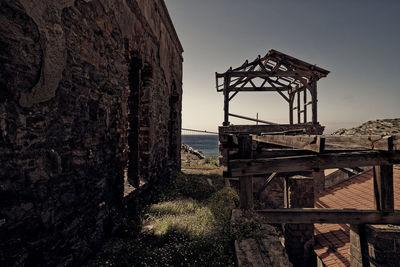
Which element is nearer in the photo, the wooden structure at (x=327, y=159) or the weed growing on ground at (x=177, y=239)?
the weed growing on ground at (x=177, y=239)

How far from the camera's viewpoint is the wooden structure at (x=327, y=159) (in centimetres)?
285

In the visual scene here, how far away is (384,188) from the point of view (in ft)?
10.4

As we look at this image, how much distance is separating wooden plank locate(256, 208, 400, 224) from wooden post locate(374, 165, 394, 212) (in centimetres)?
14

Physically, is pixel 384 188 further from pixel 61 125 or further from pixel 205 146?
pixel 205 146

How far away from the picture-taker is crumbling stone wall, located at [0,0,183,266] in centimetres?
162

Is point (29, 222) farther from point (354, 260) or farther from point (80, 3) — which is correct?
point (354, 260)

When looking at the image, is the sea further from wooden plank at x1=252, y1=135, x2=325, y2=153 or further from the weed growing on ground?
wooden plank at x1=252, y1=135, x2=325, y2=153

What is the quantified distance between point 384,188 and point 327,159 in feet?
4.04

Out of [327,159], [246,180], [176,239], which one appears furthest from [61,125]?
[327,159]

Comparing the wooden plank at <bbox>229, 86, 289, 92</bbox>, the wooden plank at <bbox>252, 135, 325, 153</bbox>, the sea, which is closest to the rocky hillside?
the wooden plank at <bbox>229, 86, 289, 92</bbox>

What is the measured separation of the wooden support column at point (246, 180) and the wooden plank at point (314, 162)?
142mm

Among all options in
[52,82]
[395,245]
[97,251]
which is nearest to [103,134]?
[52,82]

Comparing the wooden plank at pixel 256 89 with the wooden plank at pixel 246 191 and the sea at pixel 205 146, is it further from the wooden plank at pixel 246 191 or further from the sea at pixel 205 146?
the sea at pixel 205 146

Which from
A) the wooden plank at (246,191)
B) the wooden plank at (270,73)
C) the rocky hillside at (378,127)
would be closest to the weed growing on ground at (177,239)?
the wooden plank at (246,191)
